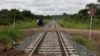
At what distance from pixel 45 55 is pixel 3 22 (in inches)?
1297

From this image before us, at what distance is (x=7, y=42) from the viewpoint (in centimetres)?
1908

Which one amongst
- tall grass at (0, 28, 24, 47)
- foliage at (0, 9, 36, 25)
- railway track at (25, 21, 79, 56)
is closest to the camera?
railway track at (25, 21, 79, 56)

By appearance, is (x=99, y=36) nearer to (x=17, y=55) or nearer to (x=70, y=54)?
(x=70, y=54)

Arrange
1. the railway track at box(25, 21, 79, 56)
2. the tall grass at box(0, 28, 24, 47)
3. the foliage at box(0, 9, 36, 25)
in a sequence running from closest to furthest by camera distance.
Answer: the railway track at box(25, 21, 79, 56)
the tall grass at box(0, 28, 24, 47)
the foliage at box(0, 9, 36, 25)

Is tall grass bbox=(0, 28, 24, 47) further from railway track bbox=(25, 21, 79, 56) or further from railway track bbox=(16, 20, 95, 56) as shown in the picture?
railway track bbox=(25, 21, 79, 56)

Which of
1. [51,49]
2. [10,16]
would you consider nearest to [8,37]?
[51,49]

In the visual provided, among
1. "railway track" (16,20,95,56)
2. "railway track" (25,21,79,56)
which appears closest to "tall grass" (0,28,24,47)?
"railway track" (16,20,95,56)

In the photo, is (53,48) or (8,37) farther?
(8,37)

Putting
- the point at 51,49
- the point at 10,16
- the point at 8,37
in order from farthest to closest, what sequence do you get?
the point at 10,16 < the point at 8,37 < the point at 51,49

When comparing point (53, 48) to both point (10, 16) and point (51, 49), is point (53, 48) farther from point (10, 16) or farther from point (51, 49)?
point (10, 16)

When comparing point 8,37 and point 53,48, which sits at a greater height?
point 8,37

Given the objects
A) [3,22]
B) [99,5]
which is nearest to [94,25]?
[3,22]

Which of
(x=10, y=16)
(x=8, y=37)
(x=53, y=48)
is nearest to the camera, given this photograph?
(x=53, y=48)

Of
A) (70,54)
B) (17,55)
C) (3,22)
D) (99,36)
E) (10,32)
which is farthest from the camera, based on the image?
(3,22)
